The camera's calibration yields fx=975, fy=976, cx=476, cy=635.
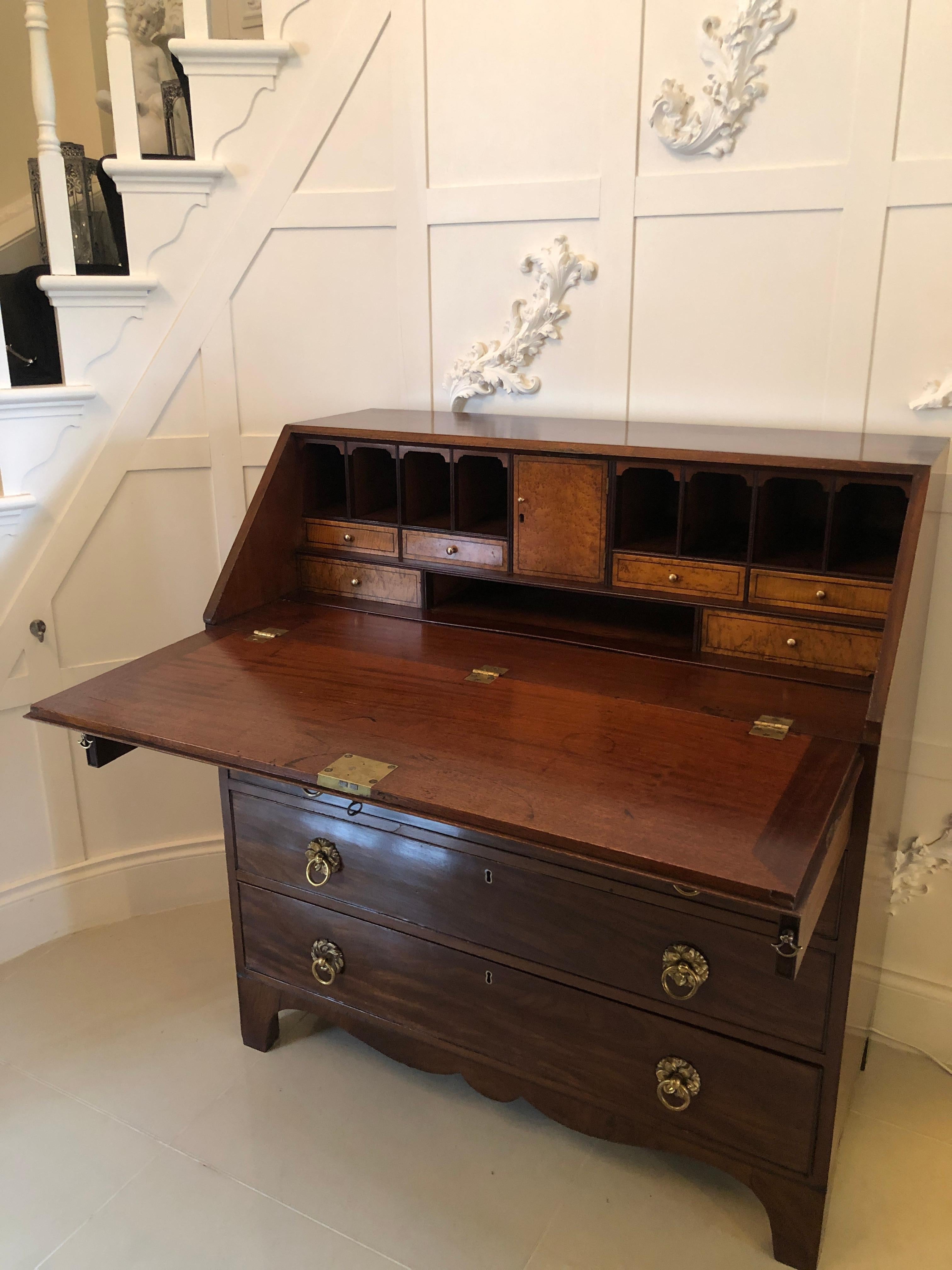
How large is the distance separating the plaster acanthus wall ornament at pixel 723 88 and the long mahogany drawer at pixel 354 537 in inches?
37.6

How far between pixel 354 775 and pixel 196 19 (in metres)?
1.80

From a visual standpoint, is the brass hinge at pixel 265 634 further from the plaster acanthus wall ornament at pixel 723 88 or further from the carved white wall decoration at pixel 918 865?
the carved white wall decoration at pixel 918 865

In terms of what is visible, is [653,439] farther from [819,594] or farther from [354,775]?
[354,775]

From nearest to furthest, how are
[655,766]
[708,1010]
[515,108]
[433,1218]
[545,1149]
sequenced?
[655,766]
[708,1010]
[433,1218]
[545,1149]
[515,108]

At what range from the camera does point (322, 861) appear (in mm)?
1806

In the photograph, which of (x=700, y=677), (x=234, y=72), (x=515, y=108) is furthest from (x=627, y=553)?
(x=234, y=72)

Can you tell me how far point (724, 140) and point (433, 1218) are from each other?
6.77 feet

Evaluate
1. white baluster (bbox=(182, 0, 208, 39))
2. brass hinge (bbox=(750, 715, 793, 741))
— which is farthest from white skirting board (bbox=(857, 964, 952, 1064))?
white baluster (bbox=(182, 0, 208, 39))

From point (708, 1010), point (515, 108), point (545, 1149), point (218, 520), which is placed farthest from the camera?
point (218, 520)

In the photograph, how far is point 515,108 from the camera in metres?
2.06

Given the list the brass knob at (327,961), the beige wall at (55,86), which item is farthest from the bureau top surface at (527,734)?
the beige wall at (55,86)

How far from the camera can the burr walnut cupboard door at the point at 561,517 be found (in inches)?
70.3

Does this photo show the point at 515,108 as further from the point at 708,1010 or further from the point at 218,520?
the point at 708,1010

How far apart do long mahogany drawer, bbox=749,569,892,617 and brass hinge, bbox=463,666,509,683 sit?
45cm
